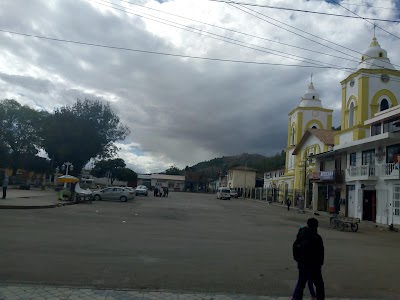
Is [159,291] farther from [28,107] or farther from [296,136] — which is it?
[28,107]

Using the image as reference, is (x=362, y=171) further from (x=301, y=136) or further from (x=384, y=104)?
(x=301, y=136)

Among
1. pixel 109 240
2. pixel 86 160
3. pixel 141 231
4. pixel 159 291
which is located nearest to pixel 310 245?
pixel 159 291

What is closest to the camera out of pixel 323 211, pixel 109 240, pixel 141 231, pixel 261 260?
pixel 261 260

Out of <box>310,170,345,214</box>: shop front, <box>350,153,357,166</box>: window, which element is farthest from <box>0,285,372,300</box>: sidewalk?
<box>310,170,345,214</box>: shop front

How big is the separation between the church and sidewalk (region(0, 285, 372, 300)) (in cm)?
2747

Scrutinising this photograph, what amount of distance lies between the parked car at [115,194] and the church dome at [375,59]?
2663 centimetres

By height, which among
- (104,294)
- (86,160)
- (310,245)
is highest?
(86,160)

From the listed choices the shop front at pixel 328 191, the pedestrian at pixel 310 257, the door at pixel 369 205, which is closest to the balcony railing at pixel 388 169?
the door at pixel 369 205

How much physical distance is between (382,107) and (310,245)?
38.1 metres

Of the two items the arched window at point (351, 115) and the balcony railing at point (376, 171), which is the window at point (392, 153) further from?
the arched window at point (351, 115)

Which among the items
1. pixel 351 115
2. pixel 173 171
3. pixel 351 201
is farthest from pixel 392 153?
pixel 173 171

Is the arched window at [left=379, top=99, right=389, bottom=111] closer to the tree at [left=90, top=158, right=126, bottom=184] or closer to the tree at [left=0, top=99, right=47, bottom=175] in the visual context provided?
the tree at [left=0, top=99, right=47, bottom=175]

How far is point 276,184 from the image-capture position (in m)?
74.3

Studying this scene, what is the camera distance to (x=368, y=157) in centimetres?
3531
